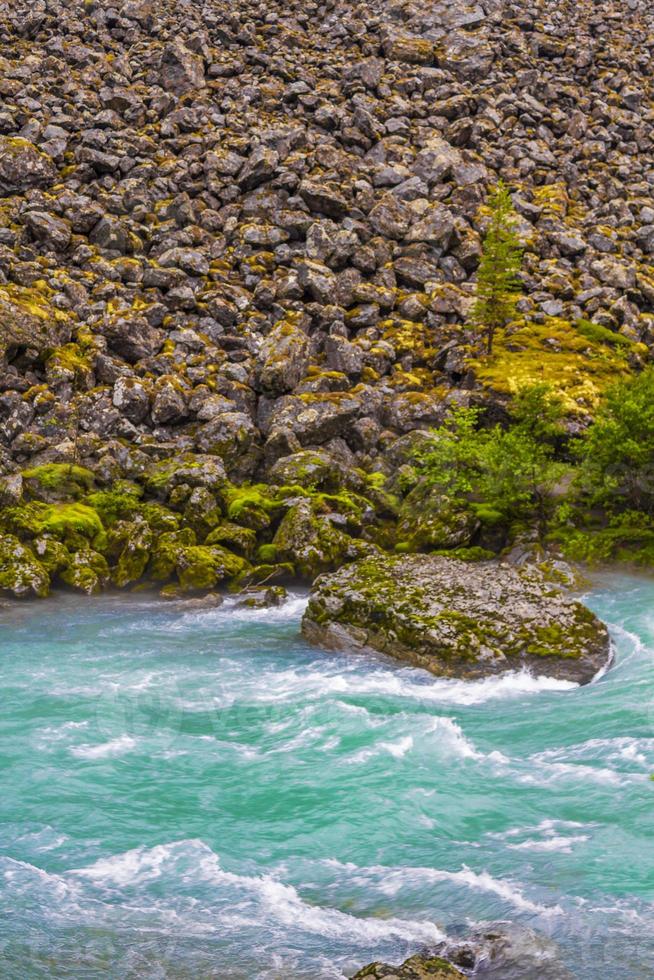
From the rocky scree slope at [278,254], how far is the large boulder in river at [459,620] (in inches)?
269

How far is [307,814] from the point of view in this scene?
1552cm

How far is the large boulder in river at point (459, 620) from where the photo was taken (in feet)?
71.1

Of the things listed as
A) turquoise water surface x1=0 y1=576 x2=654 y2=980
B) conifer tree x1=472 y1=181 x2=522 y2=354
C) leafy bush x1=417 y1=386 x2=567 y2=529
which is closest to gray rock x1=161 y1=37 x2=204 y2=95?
conifer tree x1=472 y1=181 x2=522 y2=354

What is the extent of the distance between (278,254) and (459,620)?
35676 mm

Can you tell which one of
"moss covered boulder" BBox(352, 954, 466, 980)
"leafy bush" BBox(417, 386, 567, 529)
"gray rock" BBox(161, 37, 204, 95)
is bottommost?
"moss covered boulder" BBox(352, 954, 466, 980)

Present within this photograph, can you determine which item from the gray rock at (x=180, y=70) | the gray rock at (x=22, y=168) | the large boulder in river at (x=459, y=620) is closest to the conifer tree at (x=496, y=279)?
the large boulder in river at (x=459, y=620)

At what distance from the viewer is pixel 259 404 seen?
4281cm

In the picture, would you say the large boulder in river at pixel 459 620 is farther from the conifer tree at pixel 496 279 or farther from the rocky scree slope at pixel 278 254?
the conifer tree at pixel 496 279

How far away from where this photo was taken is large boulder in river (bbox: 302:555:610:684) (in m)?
21.7

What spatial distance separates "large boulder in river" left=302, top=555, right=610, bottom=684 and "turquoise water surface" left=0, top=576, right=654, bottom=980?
0.60 meters

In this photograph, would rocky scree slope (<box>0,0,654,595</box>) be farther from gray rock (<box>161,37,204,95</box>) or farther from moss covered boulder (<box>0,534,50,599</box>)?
gray rock (<box>161,37,204,95</box>)

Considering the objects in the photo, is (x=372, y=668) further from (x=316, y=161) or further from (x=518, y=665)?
(x=316, y=161)

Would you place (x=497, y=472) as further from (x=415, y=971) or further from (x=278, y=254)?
(x=415, y=971)

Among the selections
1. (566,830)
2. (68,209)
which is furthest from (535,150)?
(566,830)
